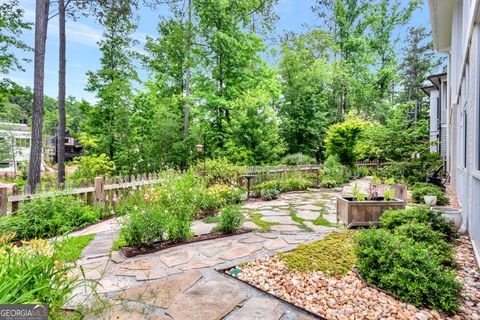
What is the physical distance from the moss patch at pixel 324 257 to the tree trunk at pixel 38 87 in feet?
25.3

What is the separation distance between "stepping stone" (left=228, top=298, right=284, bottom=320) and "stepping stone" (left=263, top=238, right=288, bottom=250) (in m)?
1.27

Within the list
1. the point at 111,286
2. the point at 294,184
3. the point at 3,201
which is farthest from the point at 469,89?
the point at 3,201

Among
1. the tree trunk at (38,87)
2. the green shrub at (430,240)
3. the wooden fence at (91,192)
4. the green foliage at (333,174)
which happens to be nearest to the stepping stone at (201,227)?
the wooden fence at (91,192)

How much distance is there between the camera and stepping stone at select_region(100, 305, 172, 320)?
73.2 inches

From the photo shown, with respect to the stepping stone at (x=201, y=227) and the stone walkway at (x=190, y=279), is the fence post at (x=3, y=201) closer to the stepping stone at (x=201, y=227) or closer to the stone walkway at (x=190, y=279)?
the stone walkway at (x=190, y=279)

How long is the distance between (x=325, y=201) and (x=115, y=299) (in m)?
5.87

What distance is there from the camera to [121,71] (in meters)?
12.5

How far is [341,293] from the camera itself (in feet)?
7.40

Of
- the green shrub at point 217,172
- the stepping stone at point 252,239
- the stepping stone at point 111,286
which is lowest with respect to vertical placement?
the stepping stone at point 111,286

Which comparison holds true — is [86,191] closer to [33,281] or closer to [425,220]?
[33,281]

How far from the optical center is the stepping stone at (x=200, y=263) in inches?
110

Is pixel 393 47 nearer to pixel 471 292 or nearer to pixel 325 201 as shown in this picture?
pixel 325 201

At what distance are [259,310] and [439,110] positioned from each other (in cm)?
1734

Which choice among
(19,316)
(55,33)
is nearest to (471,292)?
(19,316)
